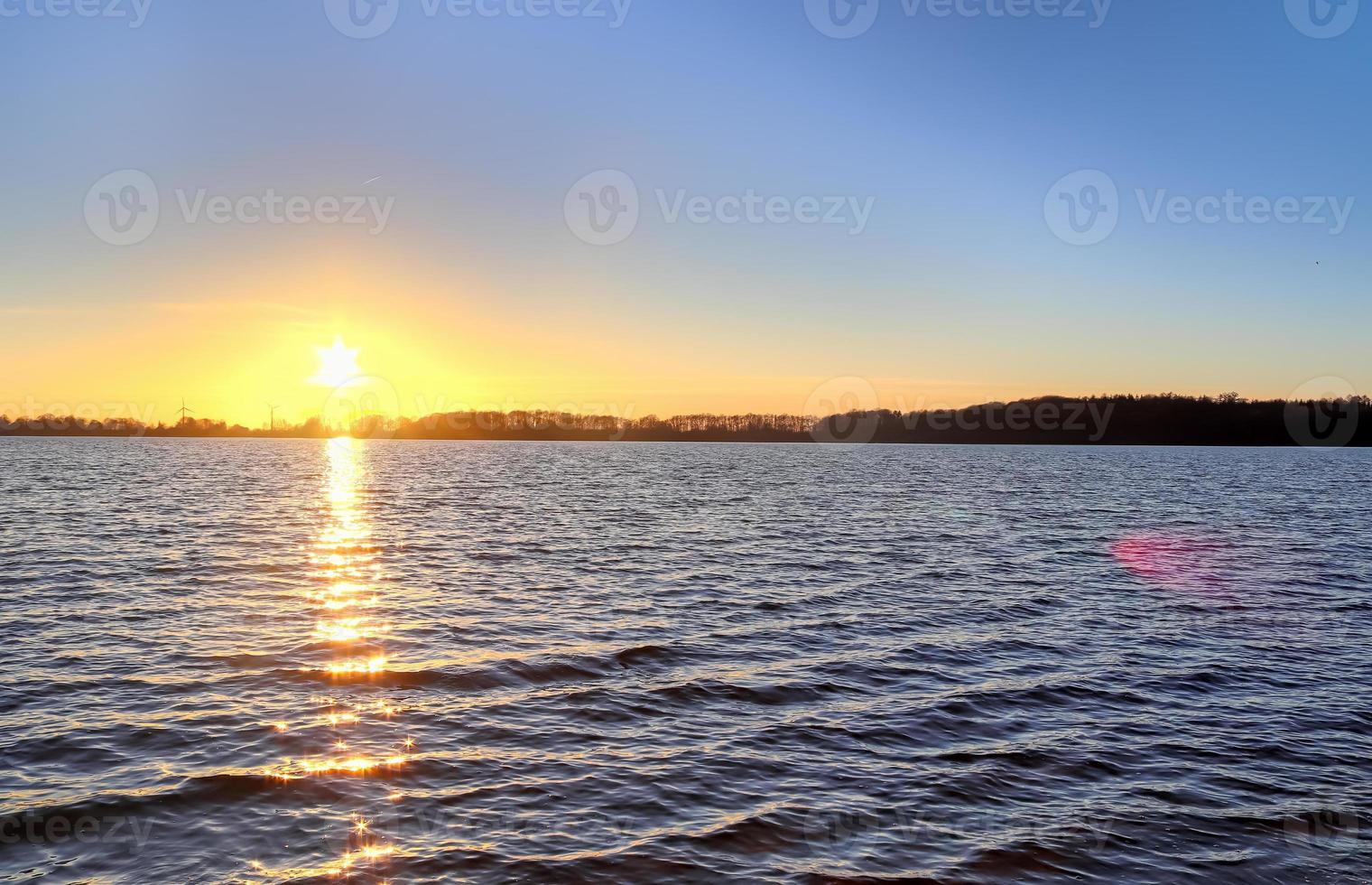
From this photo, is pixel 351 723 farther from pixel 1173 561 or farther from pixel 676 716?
pixel 1173 561

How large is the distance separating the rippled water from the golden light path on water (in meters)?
0.08

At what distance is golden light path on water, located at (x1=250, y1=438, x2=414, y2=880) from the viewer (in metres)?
10.6

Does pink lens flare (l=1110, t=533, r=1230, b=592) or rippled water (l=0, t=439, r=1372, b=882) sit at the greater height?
rippled water (l=0, t=439, r=1372, b=882)

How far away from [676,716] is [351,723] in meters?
5.89

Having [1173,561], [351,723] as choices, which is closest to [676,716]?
[351,723]

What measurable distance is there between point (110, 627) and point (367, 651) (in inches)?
292

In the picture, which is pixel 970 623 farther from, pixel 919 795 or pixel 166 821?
pixel 166 821

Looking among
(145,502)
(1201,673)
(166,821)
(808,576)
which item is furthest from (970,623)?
(145,502)

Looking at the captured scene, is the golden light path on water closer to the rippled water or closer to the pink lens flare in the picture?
the rippled water

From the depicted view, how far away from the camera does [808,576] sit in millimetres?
32594

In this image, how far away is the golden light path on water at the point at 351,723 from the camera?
10594 mm

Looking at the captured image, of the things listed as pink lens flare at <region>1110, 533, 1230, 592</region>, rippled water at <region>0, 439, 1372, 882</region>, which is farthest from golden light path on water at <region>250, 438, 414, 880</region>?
pink lens flare at <region>1110, 533, 1230, 592</region>

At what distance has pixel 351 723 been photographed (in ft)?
50.9

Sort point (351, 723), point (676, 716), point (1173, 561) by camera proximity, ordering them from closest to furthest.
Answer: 1. point (351, 723)
2. point (676, 716)
3. point (1173, 561)
